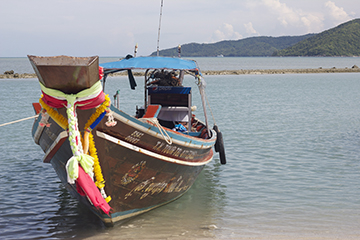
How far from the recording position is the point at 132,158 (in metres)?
6.77

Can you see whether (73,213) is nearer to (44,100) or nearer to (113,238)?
(113,238)

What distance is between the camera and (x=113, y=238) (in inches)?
281

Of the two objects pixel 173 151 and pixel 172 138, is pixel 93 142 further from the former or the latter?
pixel 173 151

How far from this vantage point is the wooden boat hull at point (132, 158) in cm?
637

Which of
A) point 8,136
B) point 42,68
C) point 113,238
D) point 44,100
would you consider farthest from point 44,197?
point 8,136

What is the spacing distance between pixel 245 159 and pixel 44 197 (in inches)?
261

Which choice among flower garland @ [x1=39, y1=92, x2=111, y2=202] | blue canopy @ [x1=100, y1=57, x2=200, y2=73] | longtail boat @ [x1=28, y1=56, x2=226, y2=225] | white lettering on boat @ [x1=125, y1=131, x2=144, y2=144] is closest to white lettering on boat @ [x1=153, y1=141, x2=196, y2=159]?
longtail boat @ [x1=28, y1=56, x2=226, y2=225]

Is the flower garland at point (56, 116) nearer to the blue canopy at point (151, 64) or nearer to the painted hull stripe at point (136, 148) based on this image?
the painted hull stripe at point (136, 148)

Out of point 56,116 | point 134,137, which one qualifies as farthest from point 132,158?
point 56,116

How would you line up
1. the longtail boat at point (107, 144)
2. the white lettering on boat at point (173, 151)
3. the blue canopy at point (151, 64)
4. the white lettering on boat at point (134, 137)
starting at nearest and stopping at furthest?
the longtail boat at point (107, 144) < the white lettering on boat at point (134, 137) < the white lettering on boat at point (173, 151) < the blue canopy at point (151, 64)

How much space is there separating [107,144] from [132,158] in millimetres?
625

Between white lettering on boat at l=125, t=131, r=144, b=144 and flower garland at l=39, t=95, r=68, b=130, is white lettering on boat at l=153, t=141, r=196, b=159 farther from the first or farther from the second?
flower garland at l=39, t=95, r=68, b=130

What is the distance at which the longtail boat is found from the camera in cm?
545

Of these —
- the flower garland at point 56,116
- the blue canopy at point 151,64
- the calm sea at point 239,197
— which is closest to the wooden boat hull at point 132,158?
the flower garland at point 56,116
